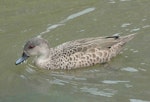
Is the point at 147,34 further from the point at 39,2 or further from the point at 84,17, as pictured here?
the point at 39,2

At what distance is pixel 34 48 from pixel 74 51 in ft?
2.57

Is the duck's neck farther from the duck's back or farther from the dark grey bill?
the dark grey bill

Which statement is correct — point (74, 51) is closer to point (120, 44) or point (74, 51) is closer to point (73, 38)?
point (120, 44)

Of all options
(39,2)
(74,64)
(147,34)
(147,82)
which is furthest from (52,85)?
(39,2)

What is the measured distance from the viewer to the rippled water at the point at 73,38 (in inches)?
368

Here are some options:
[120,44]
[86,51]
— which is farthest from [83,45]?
[120,44]

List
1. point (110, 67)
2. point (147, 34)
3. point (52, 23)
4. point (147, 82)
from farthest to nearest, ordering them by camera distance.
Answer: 1. point (52, 23)
2. point (147, 34)
3. point (110, 67)
4. point (147, 82)

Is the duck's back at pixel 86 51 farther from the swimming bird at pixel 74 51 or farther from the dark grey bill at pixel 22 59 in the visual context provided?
the dark grey bill at pixel 22 59

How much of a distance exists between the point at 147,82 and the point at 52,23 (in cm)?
358

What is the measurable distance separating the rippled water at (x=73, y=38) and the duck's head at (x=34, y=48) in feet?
0.86

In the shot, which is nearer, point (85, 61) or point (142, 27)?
point (85, 61)

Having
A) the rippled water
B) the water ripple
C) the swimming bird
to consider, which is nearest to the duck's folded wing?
the swimming bird

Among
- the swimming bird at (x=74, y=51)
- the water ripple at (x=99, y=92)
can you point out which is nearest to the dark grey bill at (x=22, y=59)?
the swimming bird at (x=74, y=51)

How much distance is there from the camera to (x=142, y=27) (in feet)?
37.8
